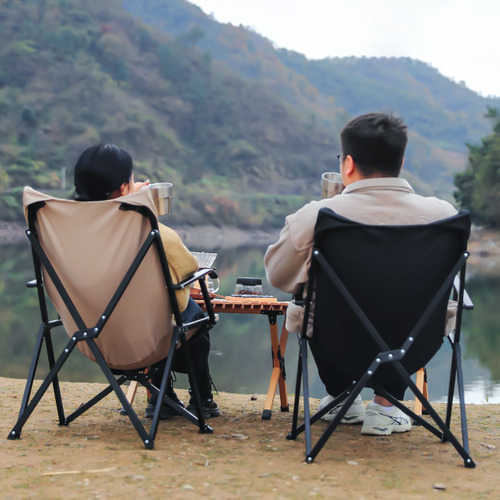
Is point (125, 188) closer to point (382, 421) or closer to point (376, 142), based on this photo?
point (376, 142)

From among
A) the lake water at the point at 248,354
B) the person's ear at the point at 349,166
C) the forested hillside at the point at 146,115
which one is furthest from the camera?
the forested hillside at the point at 146,115

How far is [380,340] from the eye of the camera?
243cm

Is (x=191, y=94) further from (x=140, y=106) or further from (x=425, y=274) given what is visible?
(x=425, y=274)

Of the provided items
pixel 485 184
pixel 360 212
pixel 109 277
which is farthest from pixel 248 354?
pixel 485 184

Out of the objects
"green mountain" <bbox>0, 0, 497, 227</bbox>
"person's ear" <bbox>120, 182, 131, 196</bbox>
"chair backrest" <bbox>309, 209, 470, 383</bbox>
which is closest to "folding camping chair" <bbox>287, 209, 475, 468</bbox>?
"chair backrest" <bbox>309, 209, 470, 383</bbox>

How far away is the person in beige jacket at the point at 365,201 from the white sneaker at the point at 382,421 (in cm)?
65

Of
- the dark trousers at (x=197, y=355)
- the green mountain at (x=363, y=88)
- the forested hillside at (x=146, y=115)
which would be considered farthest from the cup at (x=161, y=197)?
the green mountain at (x=363, y=88)

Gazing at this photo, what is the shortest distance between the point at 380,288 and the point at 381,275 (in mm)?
41

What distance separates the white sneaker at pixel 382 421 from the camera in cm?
297

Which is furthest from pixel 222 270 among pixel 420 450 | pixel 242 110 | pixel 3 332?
pixel 242 110

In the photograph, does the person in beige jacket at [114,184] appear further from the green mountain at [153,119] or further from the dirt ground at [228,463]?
the green mountain at [153,119]

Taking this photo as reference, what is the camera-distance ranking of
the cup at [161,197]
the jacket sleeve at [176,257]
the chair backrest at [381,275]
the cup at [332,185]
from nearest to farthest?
the chair backrest at [381,275] → the jacket sleeve at [176,257] → the cup at [161,197] → the cup at [332,185]

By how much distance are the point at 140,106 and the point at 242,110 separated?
11.8 meters

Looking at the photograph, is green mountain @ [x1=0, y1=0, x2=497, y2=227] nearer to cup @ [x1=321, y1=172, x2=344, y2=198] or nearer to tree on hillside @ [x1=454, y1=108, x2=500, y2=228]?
tree on hillside @ [x1=454, y1=108, x2=500, y2=228]
